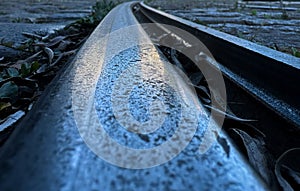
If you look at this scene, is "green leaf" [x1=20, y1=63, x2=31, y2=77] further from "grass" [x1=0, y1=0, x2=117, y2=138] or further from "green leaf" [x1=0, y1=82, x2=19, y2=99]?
"green leaf" [x1=0, y1=82, x2=19, y2=99]

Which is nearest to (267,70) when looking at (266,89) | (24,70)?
(266,89)

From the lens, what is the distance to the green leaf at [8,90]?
938 millimetres

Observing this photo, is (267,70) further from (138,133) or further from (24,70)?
(24,70)

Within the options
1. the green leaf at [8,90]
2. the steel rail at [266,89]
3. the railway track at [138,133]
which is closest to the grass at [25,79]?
the green leaf at [8,90]

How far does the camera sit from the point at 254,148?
647mm

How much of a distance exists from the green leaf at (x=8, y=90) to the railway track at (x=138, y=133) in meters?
0.23

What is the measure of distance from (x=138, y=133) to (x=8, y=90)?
0.65 meters

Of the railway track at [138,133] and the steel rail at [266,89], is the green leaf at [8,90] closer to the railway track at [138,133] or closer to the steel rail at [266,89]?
the railway track at [138,133]

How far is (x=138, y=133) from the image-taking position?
442mm

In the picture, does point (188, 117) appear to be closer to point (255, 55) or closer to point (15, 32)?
point (255, 55)

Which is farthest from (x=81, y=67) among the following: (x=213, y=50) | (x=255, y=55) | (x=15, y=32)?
(x=15, y=32)

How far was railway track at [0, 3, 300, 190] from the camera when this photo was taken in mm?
355

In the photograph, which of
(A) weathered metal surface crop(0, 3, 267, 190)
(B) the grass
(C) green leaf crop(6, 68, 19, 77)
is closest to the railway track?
(A) weathered metal surface crop(0, 3, 267, 190)

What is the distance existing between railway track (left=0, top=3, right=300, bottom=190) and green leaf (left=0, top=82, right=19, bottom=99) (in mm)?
232
